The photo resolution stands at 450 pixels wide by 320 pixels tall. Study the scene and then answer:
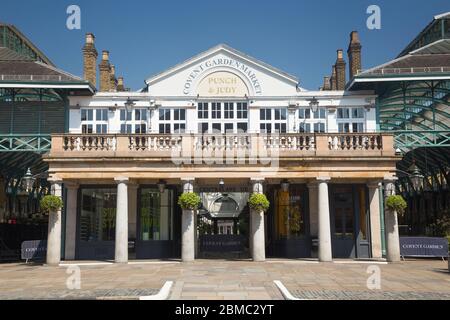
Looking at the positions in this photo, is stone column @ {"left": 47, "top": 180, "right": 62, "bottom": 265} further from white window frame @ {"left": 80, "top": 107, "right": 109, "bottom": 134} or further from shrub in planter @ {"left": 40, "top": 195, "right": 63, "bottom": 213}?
white window frame @ {"left": 80, "top": 107, "right": 109, "bottom": 134}

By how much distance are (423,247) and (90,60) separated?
1927 cm

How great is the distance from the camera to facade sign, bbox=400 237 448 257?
23141mm

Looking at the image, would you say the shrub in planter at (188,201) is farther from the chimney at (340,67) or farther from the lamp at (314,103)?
the chimney at (340,67)

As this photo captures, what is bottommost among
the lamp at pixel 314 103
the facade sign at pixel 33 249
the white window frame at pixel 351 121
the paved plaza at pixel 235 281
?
the paved plaza at pixel 235 281

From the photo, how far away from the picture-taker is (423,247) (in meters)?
23.3

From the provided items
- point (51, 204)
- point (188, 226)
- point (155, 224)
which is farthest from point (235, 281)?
point (155, 224)

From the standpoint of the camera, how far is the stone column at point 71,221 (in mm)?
23500

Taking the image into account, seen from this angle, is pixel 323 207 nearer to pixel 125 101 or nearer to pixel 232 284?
pixel 232 284

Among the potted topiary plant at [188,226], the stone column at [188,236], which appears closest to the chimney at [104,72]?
the potted topiary plant at [188,226]

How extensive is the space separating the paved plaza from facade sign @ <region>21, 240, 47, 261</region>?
3705 millimetres

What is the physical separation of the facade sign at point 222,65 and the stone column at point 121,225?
7.25 metres

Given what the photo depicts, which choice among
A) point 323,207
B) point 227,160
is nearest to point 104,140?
point 227,160

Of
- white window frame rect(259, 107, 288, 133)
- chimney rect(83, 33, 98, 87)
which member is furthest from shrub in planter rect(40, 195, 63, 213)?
white window frame rect(259, 107, 288, 133)
